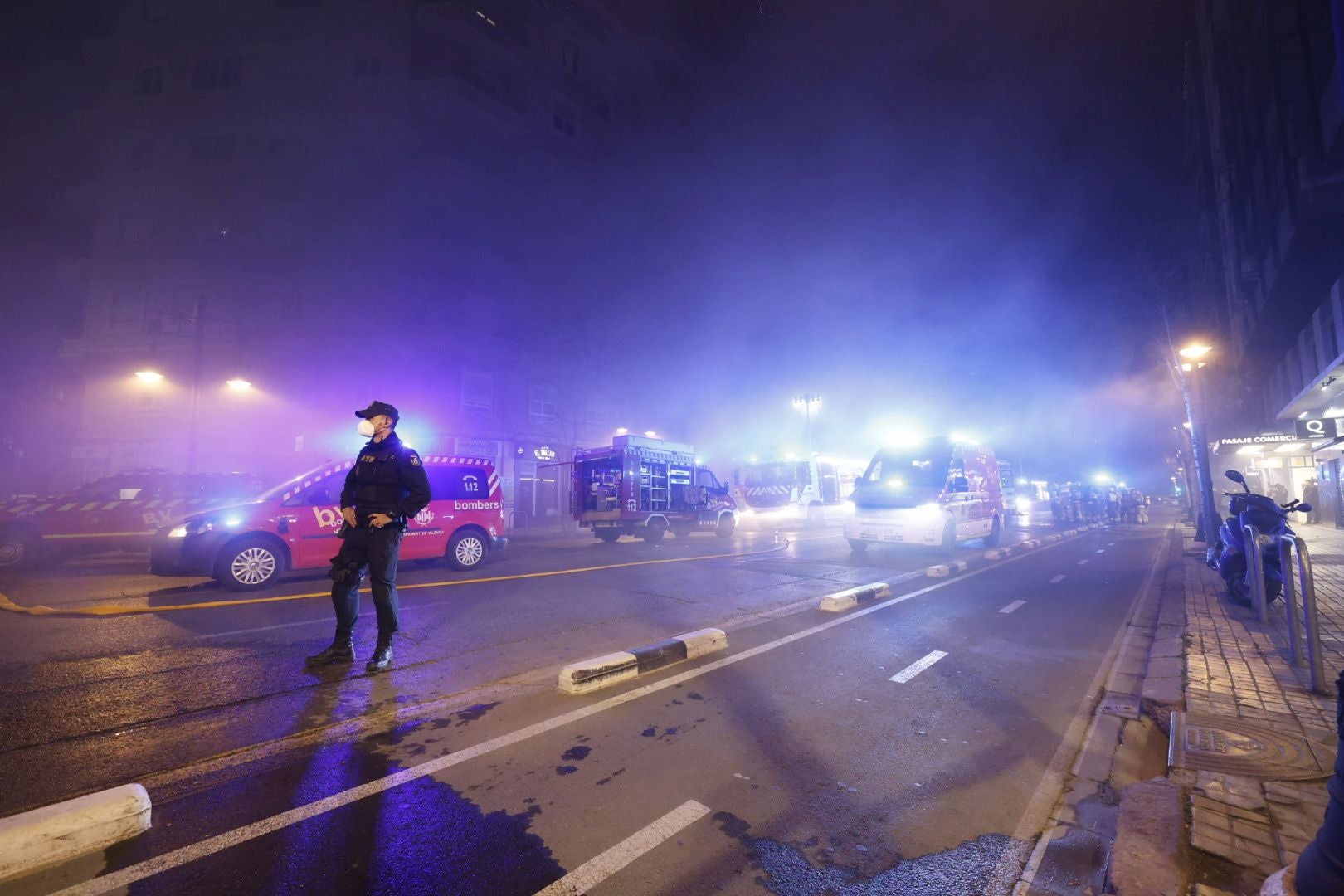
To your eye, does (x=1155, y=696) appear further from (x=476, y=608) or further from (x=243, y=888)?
(x=476, y=608)

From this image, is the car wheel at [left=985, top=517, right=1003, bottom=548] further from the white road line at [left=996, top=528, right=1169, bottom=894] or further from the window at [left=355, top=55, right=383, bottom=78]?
the window at [left=355, top=55, right=383, bottom=78]

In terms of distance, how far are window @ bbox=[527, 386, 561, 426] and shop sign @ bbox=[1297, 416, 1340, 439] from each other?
97.1ft

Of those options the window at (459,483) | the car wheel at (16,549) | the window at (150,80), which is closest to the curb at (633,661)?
the window at (459,483)

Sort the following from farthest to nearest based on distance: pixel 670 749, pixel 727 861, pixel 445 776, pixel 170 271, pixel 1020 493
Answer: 1. pixel 1020 493
2. pixel 170 271
3. pixel 670 749
4. pixel 445 776
5. pixel 727 861

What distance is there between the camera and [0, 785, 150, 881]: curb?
2098 millimetres

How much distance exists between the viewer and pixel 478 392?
27938 mm

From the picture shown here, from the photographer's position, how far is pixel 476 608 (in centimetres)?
693

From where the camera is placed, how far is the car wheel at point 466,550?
10.3m

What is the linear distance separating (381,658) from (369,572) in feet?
2.50

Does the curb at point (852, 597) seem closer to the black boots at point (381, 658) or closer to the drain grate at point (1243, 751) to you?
the drain grate at point (1243, 751)

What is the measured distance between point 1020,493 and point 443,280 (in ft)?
175

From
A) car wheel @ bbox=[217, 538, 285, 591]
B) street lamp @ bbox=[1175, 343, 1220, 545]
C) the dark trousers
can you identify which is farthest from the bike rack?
car wheel @ bbox=[217, 538, 285, 591]

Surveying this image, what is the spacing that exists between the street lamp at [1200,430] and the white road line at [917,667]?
13533mm

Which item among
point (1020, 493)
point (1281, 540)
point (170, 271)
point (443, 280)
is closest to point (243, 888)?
point (1281, 540)
